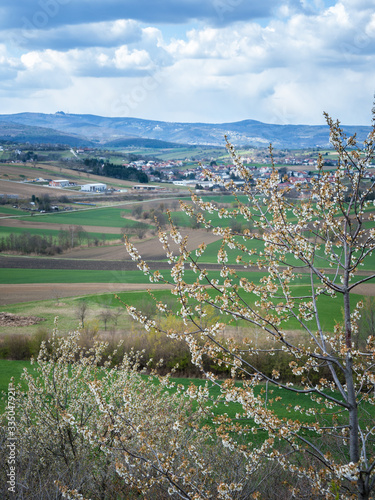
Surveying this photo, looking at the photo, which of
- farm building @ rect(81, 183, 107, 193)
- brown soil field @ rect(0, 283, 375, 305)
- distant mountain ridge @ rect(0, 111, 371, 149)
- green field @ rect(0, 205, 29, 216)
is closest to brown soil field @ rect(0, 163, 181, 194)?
farm building @ rect(81, 183, 107, 193)

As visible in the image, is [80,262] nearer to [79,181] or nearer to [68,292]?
[68,292]

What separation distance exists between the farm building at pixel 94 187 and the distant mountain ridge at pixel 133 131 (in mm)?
16778

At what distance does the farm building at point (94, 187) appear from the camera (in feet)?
152

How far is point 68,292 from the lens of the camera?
31.3 m

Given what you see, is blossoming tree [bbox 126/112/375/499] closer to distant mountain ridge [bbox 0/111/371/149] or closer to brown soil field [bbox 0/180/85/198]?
brown soil field [bbox 0/180/85/198]

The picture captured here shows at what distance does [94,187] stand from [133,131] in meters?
50.1

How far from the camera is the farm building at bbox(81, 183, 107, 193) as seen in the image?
46.4m

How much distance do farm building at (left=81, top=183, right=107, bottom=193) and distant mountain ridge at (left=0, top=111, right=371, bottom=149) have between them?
16778 mm

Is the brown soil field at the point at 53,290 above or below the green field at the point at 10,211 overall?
below

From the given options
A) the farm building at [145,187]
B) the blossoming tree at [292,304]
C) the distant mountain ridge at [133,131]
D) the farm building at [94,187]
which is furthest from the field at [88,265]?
the distant mountain ridge at [133,131]

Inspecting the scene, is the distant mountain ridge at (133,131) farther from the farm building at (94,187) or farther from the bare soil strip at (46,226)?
the bare soil strip at (46,226)

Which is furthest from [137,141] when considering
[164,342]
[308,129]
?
[164,342]

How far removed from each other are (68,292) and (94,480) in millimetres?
25444

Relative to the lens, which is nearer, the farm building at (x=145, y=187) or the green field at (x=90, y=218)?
the green field at (x=90, y=218)
